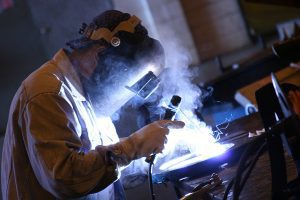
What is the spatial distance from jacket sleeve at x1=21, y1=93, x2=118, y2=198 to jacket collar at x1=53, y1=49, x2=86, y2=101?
265 mm

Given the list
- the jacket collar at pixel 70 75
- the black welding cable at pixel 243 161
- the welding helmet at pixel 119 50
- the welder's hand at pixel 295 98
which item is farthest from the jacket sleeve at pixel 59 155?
the welder's hand at pixel 295 98

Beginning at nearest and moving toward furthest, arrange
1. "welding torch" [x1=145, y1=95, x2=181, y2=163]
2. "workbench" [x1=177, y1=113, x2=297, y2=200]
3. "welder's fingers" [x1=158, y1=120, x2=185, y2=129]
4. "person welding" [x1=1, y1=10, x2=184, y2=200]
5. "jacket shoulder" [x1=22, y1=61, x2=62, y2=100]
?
"workbench" [x1=177, y1=113, x2=297, y2=200] → "person welding" [x1=1, y1=10, x2=184, y2=200] → "jacket shoulder" [x1=22, y1=61, x2=62, y2=100] → "welder's fingers" [x1=158, y1=120, x2=185, y2=129] → "welding torch" [x1=145, y1=95, x2=181, y2=163]

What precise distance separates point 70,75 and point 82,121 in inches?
10.2

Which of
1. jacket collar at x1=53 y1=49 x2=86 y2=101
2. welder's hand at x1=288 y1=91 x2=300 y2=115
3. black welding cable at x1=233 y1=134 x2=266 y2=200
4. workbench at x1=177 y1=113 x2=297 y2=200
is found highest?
jacket collar at x1=53 y1=49 x2=86 y2=101

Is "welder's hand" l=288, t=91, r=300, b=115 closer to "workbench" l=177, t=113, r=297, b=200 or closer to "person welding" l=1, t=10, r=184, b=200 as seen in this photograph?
"workbench" l=177, t=113, r=297, b=200

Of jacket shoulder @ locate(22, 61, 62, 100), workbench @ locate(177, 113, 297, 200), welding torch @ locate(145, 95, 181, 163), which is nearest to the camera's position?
workbench @ locate(177, 113, 297, 200)

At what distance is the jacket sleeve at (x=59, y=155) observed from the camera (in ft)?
5.30

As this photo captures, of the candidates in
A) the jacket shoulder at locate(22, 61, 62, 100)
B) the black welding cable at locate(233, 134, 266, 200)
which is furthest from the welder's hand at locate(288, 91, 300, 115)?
the jacket shoulder at locate(22, 61, 62, 100)

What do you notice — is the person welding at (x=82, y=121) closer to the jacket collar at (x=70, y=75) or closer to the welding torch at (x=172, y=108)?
the jacket collar at (x=70, y=75)

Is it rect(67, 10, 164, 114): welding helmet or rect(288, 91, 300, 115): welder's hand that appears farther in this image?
rect(67, 10, 164, 114): welding helmet

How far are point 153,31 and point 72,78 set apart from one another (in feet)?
9.51

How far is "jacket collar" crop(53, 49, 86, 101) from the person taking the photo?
2014mm

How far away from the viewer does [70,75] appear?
2.05m

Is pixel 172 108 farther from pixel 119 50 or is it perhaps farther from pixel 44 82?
pixel 44 82
